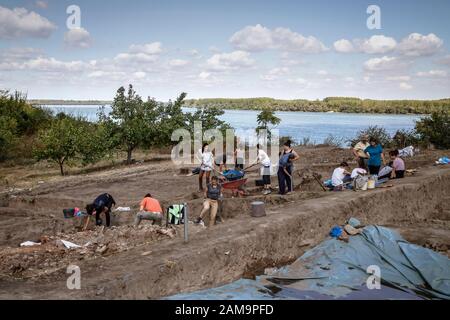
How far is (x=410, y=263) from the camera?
25.0 feet

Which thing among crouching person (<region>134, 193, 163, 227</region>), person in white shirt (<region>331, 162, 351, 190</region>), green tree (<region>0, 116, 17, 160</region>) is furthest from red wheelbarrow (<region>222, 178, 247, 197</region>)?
green tree (<region>0, 116, 17, 160</region>)

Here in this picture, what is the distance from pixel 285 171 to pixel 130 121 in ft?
48.7

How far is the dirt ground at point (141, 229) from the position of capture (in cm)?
A: 705

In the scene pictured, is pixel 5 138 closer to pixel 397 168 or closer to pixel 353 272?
pixel 397 168

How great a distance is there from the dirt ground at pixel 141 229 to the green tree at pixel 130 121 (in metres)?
5.59

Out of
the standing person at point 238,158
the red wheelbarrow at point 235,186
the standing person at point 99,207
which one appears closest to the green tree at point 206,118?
the standing person at point 238,158

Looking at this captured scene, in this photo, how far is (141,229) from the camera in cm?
898

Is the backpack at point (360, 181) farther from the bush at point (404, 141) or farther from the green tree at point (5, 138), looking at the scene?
the green tree at point (5, 138)

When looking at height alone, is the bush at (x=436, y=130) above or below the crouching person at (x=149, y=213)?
above

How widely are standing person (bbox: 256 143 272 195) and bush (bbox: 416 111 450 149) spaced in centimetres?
1674

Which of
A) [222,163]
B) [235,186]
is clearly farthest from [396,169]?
[222,163]

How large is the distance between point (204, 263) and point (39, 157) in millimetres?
17846
